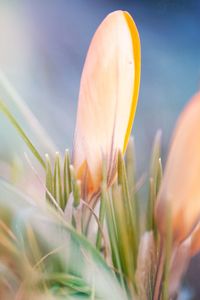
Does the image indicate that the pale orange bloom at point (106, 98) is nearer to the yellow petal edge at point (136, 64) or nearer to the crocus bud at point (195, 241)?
the yellow petal edge at point (136, 64)

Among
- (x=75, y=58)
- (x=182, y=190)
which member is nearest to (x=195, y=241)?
(x=182, y=190)

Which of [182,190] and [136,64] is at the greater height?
[136,64]

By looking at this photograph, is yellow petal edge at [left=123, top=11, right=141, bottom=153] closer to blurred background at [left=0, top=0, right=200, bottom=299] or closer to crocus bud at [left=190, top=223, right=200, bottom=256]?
blurred background at [left=0, top=0, right=200, bottom=299]

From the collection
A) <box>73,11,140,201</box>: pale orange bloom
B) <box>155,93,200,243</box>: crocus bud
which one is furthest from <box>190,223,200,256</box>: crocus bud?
<box>73,11,140,201</box>: pale orange bloom

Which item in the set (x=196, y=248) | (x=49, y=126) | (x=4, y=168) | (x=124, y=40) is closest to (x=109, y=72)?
(x=124, y=40)

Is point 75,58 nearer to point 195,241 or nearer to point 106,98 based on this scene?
Answer: point 106,98

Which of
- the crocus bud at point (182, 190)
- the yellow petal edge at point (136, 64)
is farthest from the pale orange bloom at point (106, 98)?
the crocus bud at point (182, 190)

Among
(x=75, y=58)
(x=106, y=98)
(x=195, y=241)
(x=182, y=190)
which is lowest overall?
(x=195, y=241)

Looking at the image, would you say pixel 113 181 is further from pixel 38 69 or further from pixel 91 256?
pixel 38 69
